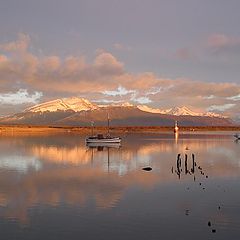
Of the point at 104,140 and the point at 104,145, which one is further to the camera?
the point at 104,140

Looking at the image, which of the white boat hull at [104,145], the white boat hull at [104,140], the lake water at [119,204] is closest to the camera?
the lake water at [119,204]

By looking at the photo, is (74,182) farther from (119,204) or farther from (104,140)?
(104,140)

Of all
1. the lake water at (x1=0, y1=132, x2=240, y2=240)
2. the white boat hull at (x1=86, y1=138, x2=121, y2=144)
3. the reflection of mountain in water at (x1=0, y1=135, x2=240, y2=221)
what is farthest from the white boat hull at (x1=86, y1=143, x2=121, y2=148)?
the lake water at (x1=0, y1=132, x2=240, y2=240)

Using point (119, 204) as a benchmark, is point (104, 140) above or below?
above

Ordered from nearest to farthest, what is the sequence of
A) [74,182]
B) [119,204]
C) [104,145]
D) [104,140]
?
[119,204], [74,182], [104,145], [104,140]

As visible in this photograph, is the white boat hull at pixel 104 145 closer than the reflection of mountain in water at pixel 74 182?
No

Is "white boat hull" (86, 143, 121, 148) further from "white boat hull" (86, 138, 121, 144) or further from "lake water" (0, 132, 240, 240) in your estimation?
"lake water" (0, 132, 240, 240)

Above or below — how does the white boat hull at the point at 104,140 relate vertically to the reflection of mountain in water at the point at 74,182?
above

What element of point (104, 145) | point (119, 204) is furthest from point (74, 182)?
point (104, 145)

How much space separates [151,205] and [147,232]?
6.35 meters

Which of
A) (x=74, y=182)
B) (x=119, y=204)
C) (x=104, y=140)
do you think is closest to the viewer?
(x=119, y=204)

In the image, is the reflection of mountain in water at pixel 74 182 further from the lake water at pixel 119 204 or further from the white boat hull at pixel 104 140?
the white boat hull at pixel 104 140

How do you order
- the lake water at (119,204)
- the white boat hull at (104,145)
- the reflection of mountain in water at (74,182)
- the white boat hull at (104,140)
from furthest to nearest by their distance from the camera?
the white boat hull at (104,140) < the white boat hull at (104,145) < the reflection of mountain in water at (74,182) < the lake water at (119,204)

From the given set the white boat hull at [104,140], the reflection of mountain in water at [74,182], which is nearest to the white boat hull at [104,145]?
the white boat hull at [104,140]
